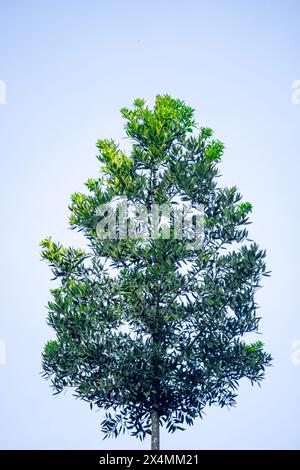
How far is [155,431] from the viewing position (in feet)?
84.3

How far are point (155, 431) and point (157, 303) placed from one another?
4.88m

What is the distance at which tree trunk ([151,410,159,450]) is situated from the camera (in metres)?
25.6

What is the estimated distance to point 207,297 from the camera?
85.7 feet

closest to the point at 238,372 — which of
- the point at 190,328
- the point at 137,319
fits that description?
the point at 190,328

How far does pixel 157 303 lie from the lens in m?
26.0

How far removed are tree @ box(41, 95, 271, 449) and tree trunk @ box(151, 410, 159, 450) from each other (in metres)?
0.04

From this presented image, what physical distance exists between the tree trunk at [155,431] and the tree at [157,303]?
38 mm

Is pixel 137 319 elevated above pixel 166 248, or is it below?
below

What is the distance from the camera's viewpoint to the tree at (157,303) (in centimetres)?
2564

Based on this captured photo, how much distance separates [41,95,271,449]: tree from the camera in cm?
2564

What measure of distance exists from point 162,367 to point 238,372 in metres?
3.14
